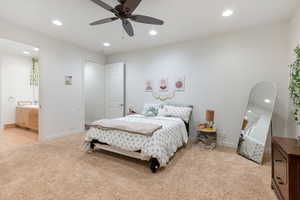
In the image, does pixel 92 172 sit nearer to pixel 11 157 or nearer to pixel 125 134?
pixel 125 134

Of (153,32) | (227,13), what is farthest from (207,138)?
(153,32)

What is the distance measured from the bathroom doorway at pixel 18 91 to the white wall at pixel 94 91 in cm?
164

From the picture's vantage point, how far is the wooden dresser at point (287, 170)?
1.36 meters

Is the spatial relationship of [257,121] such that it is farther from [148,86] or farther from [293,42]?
[148,86]

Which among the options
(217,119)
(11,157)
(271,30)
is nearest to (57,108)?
(11,157)

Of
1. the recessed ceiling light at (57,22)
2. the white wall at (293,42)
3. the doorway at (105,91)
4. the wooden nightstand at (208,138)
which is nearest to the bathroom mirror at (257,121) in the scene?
the white wall at (293,42)

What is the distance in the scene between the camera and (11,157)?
2738 mm

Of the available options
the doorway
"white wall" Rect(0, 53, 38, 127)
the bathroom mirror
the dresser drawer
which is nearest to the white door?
the doorway

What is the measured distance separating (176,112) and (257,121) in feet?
5.48

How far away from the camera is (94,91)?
5551mm

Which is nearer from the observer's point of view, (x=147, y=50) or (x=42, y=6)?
(x=42, y=6)

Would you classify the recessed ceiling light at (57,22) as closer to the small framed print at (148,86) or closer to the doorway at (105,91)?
the doorway at (105,91)

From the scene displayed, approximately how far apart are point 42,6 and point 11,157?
2813mm

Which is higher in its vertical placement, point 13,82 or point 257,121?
point 13,82
